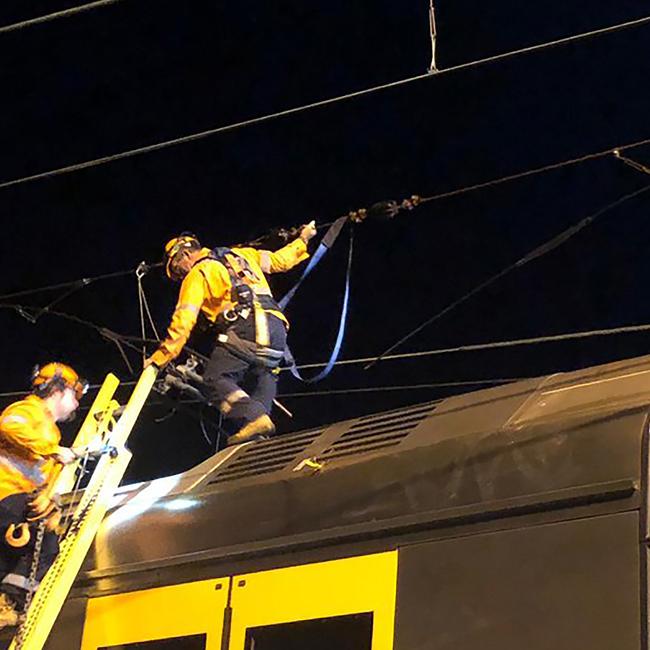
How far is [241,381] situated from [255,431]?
0.64 meters

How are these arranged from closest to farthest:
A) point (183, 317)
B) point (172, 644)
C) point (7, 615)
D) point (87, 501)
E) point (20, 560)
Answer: point (172, 644), point (7, 615), point (87, 501), point (20, 560), point (183, 317)

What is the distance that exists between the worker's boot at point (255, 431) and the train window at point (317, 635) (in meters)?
2.78

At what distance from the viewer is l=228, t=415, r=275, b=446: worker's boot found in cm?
726

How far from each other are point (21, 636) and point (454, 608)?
216 centimetres

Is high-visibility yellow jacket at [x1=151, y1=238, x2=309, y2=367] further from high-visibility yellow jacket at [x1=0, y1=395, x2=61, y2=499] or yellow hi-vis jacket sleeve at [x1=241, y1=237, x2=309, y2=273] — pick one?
high-visibility yellow jacket at [x1=0, y1=395, x2=61, y2=499]

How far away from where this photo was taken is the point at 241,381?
7949mm

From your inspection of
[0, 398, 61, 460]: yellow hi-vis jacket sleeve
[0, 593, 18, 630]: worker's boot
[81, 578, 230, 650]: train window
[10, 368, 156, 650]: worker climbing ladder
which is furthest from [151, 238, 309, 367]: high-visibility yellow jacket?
[81, 578, 230, 650]: train window

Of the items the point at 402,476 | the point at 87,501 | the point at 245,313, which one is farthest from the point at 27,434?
the point at 402,476

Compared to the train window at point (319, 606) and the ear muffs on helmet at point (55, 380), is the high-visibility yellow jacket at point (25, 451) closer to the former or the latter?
the ear muffs on helmet at point (55, 380)

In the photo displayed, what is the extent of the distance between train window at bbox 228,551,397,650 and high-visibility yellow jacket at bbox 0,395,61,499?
7.23 feet

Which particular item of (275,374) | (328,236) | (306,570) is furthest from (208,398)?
(306,570)

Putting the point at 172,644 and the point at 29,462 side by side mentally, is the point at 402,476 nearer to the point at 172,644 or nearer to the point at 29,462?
the point at 172,644

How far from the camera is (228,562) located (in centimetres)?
471

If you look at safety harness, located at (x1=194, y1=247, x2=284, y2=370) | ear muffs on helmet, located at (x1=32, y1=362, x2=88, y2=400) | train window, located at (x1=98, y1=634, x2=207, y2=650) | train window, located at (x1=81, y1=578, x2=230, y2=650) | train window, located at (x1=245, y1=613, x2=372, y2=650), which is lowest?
train window, located at (x1=245, y1=613, x2=372, y2=650)
